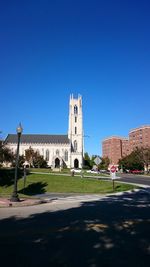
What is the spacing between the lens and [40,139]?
142 m

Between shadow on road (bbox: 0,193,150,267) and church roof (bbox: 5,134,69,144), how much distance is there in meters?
125

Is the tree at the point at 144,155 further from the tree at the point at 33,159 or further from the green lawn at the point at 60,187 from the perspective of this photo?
the green lawn at the point at 60,187

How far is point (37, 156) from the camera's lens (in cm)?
11206

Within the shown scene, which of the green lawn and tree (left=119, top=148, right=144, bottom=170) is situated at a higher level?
tree (left=119, top=148, right=144, bottom=170)

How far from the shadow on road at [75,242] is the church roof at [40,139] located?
125 m

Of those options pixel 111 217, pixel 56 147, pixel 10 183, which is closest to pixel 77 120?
pixel 56 147

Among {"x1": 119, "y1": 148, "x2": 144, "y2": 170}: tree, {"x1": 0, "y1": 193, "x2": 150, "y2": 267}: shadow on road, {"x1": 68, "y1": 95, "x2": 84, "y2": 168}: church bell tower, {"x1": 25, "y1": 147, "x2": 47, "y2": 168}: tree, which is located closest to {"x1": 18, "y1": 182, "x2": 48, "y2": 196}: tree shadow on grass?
{"x1": 0, "y1": 193, "x2": 150, "y2": 267}: shadow on road

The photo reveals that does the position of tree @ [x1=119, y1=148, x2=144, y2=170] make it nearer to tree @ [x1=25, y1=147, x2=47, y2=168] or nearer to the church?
Result: the church

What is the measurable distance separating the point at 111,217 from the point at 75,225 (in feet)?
7.90

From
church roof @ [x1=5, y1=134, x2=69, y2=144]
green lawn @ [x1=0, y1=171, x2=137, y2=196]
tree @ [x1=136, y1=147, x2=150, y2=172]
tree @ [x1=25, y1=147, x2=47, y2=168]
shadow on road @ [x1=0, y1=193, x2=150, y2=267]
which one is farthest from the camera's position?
church roof @ [x1=5, y1=134, x2=69, y2=144]

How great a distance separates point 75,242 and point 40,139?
443ft

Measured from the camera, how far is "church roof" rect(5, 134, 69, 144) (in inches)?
5463

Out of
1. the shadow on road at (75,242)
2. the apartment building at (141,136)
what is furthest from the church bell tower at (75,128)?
the shadow on road at (75,242)

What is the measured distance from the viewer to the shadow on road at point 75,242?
6.35 meters
